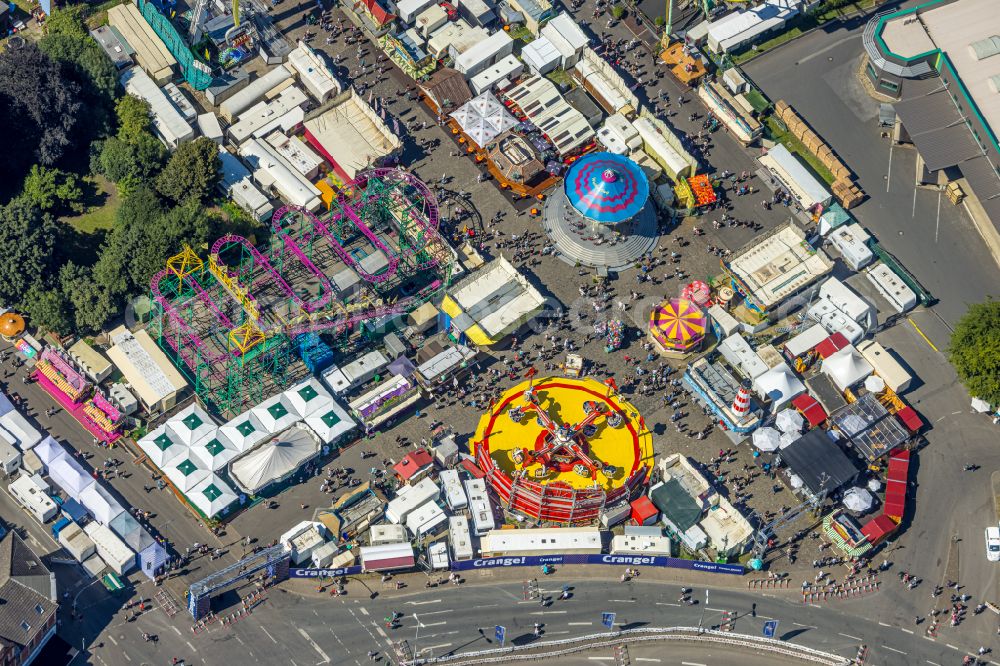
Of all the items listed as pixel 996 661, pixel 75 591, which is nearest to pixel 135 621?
pixel 75 591

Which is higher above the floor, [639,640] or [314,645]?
[314,645]

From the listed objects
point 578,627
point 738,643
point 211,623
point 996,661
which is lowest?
point 996,661

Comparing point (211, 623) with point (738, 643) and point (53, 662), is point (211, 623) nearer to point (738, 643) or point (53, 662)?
point (53, 662)

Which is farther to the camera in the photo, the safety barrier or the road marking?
the safety barrier

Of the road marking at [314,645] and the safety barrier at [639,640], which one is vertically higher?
the road marking at [314,645]

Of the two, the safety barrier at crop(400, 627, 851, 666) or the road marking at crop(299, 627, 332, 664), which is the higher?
the road marking at crop(299, 627, 332, 664)

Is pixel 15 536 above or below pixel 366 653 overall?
above

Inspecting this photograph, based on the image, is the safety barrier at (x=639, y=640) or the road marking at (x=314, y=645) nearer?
the road marking at (x=314, y=645)

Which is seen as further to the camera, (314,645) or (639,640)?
(639,640)
